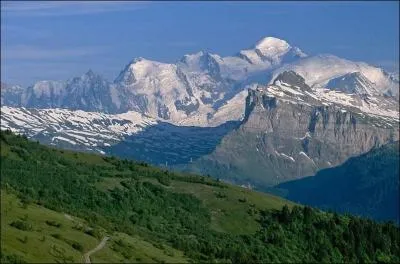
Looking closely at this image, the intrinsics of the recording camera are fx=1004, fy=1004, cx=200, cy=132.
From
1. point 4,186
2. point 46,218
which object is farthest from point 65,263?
point 4,186

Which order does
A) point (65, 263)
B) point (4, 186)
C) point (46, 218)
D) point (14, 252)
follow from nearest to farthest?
point (14, 252), point (65, 263), point (46, 218), point (4, 186)

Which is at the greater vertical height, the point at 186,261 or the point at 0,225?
the point at 0,225

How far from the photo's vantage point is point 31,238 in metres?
149

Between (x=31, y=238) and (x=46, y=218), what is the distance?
82.2ft

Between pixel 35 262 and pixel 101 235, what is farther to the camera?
pixel 101 235

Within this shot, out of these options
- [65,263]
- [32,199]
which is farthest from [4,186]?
[65,263]

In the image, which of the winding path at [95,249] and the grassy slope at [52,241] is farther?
the winding path at [95,249]

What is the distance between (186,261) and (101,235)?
23.1 metres

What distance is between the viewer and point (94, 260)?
157 meters

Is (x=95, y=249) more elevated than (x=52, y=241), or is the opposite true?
(x=52, y=241)

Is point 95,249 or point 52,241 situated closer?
point 52,241

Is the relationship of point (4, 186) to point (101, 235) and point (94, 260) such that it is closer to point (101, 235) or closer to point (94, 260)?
point (101, 235)

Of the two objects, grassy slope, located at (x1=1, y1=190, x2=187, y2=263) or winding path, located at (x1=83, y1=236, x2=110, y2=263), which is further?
winding path, located at (x1=83, y1=236, x2=110, y2=263)

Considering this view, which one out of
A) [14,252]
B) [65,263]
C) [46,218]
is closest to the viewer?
[14,252]
